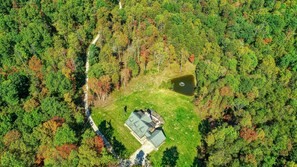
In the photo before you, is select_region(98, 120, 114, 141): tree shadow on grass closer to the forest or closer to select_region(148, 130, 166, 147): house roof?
the forest

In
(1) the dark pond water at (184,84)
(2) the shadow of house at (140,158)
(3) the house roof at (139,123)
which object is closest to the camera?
(2) the shadow of house at (140,158)

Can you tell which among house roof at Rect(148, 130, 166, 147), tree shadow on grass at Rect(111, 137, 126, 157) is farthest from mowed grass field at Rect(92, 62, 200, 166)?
house roof at Rect(148, 130, 166, 147)

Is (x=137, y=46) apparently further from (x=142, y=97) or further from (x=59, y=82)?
(x=59, y=82)

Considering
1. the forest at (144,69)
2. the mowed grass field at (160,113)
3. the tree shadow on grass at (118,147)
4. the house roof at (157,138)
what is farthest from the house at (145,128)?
the forest at (144,69)

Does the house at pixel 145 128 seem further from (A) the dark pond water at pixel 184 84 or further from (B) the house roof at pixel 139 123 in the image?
(A) the dark pond water at pixel 184 84

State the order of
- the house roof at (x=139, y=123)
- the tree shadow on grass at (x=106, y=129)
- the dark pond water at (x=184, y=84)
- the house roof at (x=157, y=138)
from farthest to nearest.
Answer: the dark pond water at (x=184, y=84), the tree shadow on grass at (x=106, y=129), the house roof at (x=139, y=123), the house roof at (x=157, y=138)

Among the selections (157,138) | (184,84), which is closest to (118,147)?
(157,138)
